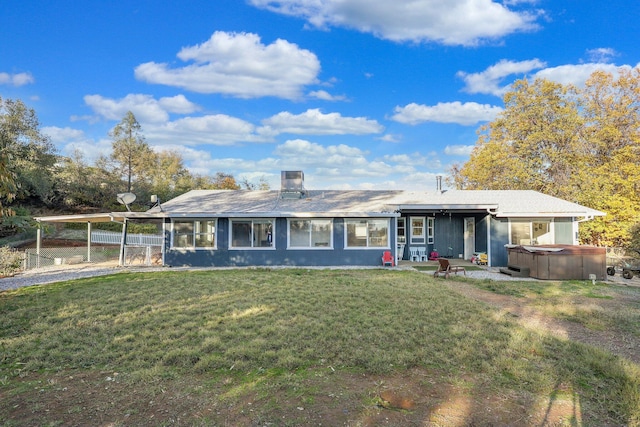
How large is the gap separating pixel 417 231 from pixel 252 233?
7856 millimetres

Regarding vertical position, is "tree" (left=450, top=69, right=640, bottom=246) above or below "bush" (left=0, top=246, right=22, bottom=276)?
above

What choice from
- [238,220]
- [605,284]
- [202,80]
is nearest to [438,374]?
[605,284]

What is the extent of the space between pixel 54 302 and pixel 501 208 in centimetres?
1552

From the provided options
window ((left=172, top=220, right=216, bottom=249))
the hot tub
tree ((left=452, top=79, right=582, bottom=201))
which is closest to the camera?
the hot tub

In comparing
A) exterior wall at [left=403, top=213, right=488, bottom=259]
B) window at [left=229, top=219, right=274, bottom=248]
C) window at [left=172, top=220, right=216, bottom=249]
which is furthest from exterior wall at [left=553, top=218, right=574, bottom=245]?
window at [left=172, top=220, right=216, bottom=249]

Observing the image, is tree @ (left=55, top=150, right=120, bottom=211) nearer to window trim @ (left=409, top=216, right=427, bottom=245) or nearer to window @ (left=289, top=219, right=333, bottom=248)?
window @ (left=289, top=219, right=333, bottom=248)

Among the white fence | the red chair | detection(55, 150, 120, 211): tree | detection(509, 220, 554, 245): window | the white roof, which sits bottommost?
the red chair

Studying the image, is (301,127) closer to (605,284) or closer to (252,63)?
(252,63)

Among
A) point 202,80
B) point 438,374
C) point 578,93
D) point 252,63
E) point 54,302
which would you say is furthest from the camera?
point 578,93

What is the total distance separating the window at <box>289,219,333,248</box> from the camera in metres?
14.4

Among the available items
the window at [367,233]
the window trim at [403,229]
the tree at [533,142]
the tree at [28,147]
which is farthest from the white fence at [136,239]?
the tree at [533,142]

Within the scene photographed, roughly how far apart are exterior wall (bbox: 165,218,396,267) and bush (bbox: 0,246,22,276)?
5.30 metres

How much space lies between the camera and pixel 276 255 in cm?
1433

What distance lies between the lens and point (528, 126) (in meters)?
22.6
